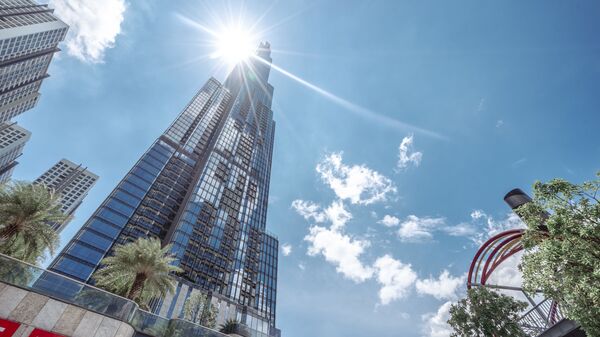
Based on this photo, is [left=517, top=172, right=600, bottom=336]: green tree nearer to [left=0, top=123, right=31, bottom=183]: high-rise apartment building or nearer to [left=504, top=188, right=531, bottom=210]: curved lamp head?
[left=504, top=188, right=531, bottom=210]: curved lamp head

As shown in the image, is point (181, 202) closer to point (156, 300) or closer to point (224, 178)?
point (224, 178)

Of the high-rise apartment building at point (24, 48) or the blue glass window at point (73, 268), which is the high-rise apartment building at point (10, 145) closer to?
the high-rise apartment building at point (24, 48)

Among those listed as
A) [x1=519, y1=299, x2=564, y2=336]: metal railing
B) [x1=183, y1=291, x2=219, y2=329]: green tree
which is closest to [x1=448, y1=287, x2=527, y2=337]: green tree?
[x1=519, y1=299, x2=564, y2=336]: metal railing

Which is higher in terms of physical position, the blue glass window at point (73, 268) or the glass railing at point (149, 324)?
the blue glass window at point (73, 268)

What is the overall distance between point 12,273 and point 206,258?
188ft

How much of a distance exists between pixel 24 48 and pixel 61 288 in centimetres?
12999

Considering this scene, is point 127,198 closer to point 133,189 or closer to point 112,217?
A: point 133,189

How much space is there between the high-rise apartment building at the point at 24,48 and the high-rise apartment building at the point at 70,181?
115ft

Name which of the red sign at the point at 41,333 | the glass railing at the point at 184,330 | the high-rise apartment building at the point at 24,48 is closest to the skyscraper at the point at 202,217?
the glass railing at the point at 184,330

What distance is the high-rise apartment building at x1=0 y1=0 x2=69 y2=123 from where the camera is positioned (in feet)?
284

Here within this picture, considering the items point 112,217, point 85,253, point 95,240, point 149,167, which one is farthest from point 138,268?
point 149,167

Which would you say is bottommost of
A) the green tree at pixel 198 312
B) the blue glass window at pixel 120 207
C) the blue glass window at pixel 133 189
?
the green tree at pixel 198 312

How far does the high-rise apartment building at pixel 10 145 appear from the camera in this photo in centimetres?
12090

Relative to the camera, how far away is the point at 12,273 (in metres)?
10.4
